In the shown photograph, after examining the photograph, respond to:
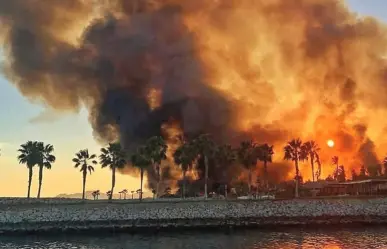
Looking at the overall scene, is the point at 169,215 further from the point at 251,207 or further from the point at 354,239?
the point at 354,239

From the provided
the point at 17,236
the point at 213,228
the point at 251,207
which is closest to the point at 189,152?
the point at 251,207

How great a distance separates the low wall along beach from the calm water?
5594 millimetres

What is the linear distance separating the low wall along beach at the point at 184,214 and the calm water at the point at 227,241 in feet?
18.4

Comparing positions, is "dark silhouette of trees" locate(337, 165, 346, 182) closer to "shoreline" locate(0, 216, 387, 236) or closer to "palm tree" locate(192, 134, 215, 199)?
"palm tree" locate(192, 134, 215, 199)

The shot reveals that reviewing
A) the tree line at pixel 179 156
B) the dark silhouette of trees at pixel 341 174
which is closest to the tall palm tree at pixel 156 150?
the tree line at pixel 179 156

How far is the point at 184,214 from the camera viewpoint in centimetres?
7375

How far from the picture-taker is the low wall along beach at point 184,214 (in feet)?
221

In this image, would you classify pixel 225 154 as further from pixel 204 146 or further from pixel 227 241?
pixel 227 241

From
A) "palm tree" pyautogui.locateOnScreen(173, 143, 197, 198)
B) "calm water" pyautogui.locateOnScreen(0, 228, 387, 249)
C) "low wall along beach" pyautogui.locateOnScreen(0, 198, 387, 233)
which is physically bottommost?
"calm water" pyautogui.locateOnScreen(0, 228, 387, 249)

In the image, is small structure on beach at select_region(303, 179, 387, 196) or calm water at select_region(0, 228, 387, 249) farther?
small structure on beach at select_region(303, 179, 387, 196)

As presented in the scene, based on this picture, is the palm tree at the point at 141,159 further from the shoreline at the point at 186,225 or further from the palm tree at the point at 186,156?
the shoreline at the point at 186,225

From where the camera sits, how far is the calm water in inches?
1991

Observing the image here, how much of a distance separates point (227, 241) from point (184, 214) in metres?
19.7

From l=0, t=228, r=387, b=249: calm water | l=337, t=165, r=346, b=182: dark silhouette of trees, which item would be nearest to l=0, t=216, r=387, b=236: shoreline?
l=0, t=228, r=387, b=249: calm water
